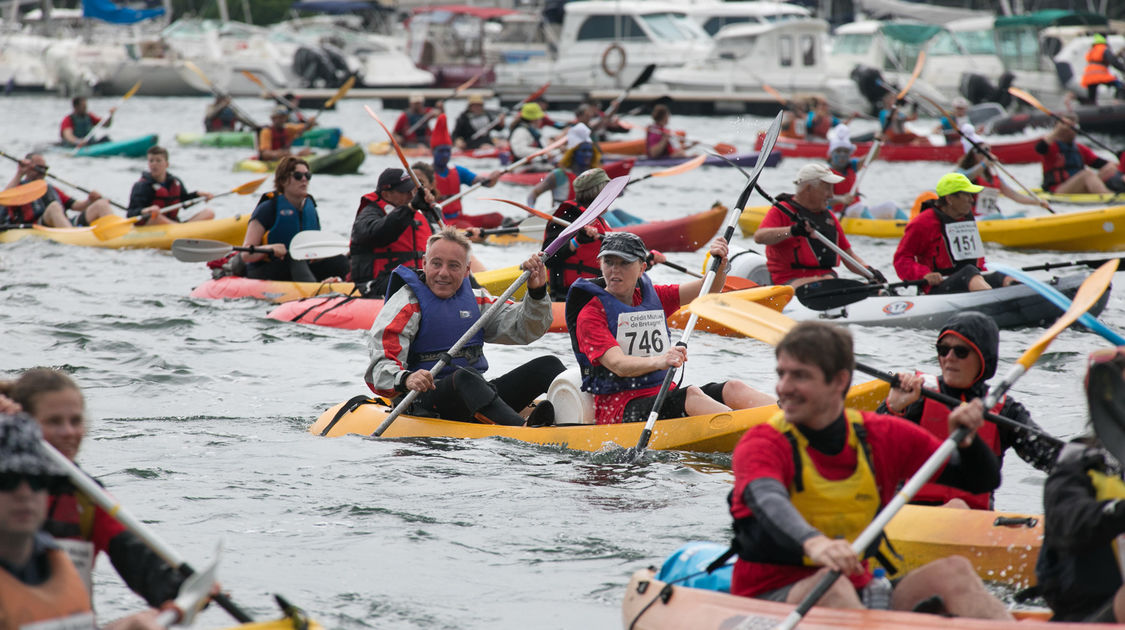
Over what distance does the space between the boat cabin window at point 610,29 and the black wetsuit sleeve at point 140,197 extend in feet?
82.4

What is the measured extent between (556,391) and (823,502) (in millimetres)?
3160

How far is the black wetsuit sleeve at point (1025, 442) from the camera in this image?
4.27m

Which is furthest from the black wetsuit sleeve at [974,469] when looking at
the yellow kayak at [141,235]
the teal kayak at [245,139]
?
the teal kayak at [245,139]

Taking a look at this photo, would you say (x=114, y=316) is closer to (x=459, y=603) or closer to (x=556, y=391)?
(x=556, y=391)

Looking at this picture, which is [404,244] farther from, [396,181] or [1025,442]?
[1025,442]

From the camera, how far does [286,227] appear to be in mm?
9969

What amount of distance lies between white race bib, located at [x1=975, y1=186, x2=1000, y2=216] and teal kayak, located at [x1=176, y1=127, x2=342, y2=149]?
14.0 meters

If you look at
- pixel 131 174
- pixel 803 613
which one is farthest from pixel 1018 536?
pixel 131 174

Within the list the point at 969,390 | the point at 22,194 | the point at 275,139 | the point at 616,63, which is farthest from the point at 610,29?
the point at 969,390

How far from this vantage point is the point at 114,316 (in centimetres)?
1050

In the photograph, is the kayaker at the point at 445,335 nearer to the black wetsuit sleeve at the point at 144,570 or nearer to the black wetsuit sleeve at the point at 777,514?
the black wetsuit sleeve at the point at 144,570

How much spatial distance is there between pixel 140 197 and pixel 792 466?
37.1ft

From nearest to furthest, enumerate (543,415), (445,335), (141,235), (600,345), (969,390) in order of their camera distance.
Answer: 1. (969,390)
2. (600,345)
3. (543,415)
4. (445,335)
5. (141,235)

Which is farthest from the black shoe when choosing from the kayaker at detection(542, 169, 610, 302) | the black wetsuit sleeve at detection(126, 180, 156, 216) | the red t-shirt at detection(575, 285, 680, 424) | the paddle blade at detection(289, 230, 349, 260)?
the black wetsuit sleeve at detection(126, 180, 156, 216)
